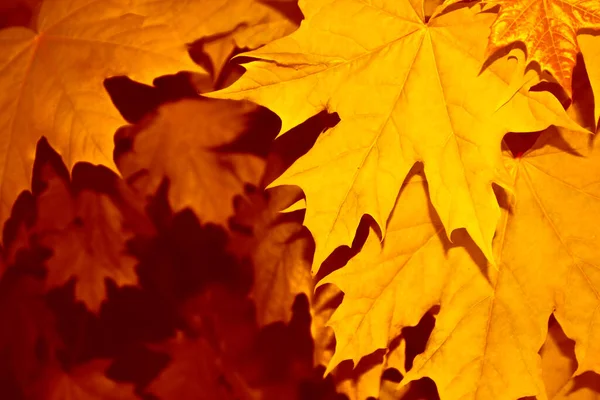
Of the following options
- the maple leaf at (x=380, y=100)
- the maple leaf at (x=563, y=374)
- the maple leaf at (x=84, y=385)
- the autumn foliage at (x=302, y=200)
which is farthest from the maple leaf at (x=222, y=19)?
the maple leaf at (x=84, y=385)

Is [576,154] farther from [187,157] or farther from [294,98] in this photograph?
[187,157]

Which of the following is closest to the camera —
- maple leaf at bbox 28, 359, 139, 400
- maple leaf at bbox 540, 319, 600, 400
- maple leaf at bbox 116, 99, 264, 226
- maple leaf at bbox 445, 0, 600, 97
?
maple leaf at bbox 445, 0, 600, 97

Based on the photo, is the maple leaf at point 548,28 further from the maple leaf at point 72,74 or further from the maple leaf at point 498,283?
the maple leaf at point 72,74

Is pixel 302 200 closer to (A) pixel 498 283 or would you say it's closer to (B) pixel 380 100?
(B) pixel 380 100

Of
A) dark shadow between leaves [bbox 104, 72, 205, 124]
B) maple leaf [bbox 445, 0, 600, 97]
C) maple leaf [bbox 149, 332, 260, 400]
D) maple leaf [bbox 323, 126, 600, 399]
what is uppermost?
maple leaf [bbox 445, 0, 600, 97]

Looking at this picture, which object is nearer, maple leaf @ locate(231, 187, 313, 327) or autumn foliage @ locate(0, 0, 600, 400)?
autumn foliage @ locate(0, 0, 600, 400)

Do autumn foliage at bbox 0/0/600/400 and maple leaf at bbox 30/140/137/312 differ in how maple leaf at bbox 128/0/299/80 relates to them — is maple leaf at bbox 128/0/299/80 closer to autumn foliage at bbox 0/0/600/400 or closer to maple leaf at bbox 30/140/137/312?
autumn foliage at bbox 0/0/600/400

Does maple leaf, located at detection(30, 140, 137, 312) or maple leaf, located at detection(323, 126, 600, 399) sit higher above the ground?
maple leaf, located at detection(323, 126, 600, 399)

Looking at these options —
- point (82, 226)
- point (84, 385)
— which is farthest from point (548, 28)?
point (84, 385)

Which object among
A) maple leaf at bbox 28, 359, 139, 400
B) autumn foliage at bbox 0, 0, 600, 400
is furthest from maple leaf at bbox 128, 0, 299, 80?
maple leaf at bbox 28, 359, 139, 400
